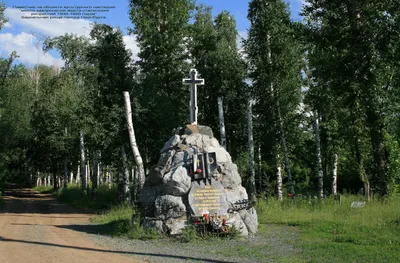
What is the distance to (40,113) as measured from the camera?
3797 centimetres

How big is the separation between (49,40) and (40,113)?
6983 millimetres

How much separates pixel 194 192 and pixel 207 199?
1.42ft

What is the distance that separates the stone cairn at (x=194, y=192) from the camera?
12055 millimetres

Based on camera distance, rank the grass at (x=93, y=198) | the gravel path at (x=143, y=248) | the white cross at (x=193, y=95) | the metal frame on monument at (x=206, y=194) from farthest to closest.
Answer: the grass at (x=93, y=198) → the white cross at (x=193, y=95) → the metal frame on monument at (x=206, y=194) → the gravel path at (x=143, y=248)

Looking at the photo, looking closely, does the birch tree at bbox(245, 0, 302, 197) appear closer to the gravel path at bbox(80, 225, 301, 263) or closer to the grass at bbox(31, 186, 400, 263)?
the grass at bbox(31, 186, 400, 263)

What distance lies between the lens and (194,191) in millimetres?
12312

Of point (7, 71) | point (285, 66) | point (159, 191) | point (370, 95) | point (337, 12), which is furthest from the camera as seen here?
point (7, 71)

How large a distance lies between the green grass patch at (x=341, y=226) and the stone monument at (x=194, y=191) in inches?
84.5

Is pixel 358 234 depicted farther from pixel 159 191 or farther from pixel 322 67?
pixel 322 67

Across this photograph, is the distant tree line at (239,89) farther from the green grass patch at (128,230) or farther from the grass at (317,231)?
the green grass patch at (128,230)

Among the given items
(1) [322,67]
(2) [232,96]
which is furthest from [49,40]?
(1) [322,67]

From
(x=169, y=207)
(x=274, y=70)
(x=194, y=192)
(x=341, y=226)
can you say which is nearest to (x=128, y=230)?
(x=169, y=207)

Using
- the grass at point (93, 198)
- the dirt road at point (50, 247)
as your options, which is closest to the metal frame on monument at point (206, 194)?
the dirt road at point (50, 247)

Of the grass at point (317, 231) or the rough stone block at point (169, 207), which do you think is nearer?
the grass at point (317, 231)
